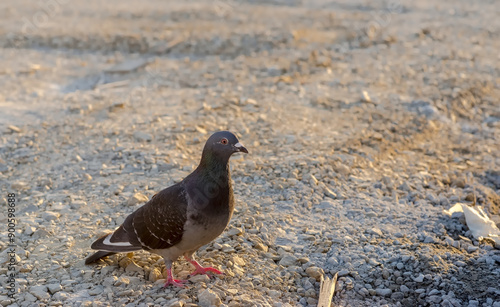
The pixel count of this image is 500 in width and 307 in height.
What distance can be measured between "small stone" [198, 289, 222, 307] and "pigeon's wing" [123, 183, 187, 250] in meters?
0.53

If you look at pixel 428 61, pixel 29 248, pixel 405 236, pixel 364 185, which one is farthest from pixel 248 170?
pixel 428 61

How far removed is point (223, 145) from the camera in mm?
4781

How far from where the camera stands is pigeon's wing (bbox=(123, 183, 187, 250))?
15.6 feet

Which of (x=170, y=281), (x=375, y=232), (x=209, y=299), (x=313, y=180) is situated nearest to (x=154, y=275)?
(x=170, y=281)

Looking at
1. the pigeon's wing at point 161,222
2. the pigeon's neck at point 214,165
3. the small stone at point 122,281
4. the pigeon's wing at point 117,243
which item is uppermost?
the pigeon's neck at point 214,165

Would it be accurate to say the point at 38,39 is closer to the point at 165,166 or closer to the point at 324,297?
the point at 165,166

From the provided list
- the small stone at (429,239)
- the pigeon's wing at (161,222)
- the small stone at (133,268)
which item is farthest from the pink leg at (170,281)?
the small stone at (429,239)

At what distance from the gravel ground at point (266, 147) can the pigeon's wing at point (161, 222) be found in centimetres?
41

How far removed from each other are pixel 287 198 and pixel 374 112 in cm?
354

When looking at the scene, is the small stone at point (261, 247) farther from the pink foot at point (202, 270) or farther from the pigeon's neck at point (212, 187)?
the pigeon's neck at point (212, 187)

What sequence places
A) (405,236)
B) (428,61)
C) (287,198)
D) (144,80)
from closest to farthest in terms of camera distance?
1. (405,236)
2. (287,198)
3. (144,80)
4. (428,61)

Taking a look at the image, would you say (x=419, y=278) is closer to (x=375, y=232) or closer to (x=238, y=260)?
(x=375, y=232)

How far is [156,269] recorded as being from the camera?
17.1ft

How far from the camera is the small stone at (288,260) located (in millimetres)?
5449
